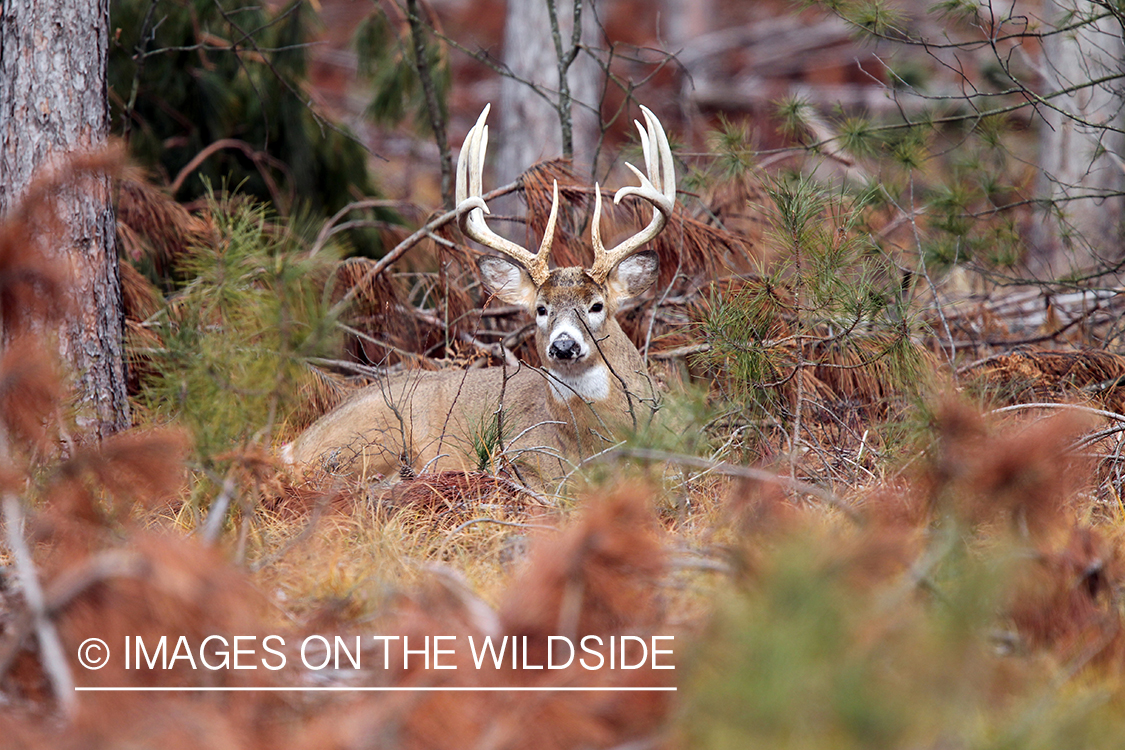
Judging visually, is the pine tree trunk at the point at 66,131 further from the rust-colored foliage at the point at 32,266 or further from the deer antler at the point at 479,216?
the deer antler at the point at 479,216

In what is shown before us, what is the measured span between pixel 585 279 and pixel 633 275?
0.95 ft

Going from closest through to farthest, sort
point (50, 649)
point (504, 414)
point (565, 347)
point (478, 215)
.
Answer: point (50, 649) → point (565, 347) → point (504, 414) → point (478, 215)

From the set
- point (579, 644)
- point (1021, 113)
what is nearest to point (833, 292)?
point (579, 644)

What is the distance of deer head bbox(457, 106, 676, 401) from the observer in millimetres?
4680

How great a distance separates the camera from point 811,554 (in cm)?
189

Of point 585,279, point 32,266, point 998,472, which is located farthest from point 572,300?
point 998,472

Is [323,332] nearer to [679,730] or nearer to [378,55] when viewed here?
[679,730]

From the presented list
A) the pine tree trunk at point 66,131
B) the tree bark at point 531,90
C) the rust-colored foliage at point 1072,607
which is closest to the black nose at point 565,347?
the pine tree trunk at point 66,131

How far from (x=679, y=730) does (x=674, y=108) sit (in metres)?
12.6

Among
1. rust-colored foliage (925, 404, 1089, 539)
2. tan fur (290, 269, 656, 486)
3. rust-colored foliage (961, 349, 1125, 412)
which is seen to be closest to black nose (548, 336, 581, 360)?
tan fur (290, 269, 656, 486)

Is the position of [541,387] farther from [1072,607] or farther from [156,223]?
[1072,607]

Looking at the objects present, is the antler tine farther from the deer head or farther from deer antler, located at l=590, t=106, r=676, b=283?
deer antler, located at l=590, t=106, r=676, b=283

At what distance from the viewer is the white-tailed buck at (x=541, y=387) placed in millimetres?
4609

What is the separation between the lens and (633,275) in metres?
4.92
